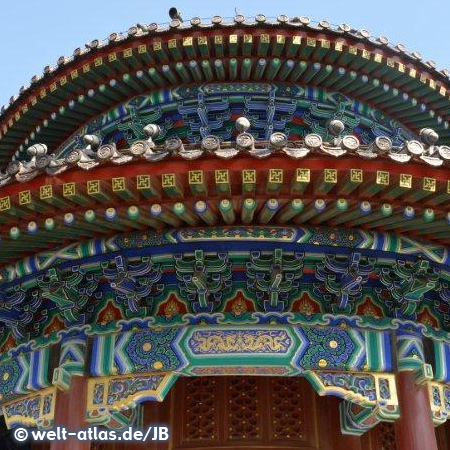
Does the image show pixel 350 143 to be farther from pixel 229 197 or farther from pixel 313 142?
pixel 229 197

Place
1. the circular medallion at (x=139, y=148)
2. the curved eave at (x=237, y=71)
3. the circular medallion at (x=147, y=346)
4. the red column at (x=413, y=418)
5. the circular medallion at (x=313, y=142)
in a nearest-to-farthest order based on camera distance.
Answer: the circular medallion at (x=313, y=142) → the circular medallion at (x=139, y=148) → the red column at (x=413, y=418) → the circular medallion at (x=147, y=346) → the curved eave at (x=237, y=71)

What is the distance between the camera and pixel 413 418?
5.72 metres

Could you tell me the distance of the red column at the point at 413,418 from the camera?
18.6 feet

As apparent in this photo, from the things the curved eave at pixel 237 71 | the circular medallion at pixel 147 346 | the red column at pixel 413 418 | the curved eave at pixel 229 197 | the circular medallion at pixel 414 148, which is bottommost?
the red column at pixel 413 418

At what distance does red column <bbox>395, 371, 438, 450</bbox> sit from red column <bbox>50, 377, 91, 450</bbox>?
270 centimetres

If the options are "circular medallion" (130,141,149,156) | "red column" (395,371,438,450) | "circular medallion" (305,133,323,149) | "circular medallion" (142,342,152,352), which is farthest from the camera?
"circular medallion" (142,342,152,352)

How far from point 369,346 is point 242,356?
3.76 feet

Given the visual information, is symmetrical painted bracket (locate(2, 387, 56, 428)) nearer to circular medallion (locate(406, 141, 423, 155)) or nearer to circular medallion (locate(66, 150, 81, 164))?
circular medallion (locate(66, 150, 81, 164))

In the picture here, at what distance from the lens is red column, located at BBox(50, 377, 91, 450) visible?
18.7 feet

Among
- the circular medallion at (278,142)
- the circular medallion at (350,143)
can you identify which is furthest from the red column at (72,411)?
the circular medallion at (350,143)

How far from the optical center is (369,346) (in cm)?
595

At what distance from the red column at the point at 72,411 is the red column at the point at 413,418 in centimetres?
270

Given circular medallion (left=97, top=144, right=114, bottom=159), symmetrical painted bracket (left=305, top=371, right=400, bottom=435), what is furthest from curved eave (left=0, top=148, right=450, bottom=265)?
symmetrical painted bracket (left=305, top=371, right=400, bottom=435)

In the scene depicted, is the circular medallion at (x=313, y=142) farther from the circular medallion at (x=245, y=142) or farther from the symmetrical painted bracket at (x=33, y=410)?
the symmetrical painted bracket at (x=33, y=410)
